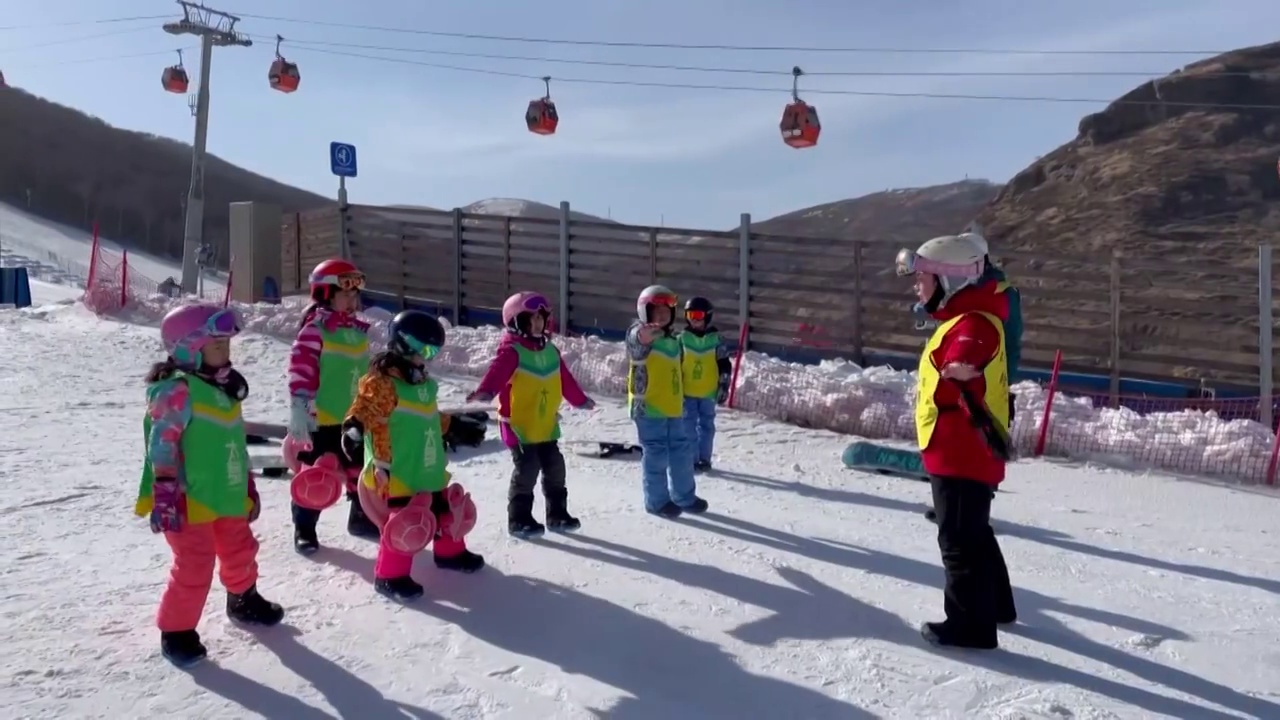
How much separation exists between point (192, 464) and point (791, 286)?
35.5 ft

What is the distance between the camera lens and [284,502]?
279 inches

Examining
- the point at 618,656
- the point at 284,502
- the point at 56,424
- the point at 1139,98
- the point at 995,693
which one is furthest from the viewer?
the point at 1139,98

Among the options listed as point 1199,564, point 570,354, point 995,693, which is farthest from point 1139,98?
point 995,693

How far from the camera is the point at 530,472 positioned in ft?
20.1

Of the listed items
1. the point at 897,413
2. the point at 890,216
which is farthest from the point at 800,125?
the point at 890,216

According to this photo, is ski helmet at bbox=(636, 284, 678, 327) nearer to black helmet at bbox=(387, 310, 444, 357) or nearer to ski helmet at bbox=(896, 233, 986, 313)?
black helmet at bbox=(387, 310, 444, 357)

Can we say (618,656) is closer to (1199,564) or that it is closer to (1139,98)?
(1199,564)

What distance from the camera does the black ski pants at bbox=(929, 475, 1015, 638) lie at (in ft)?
14.2

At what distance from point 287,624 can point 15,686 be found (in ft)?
3.48

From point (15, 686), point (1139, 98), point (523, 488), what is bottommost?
point (15, 686)

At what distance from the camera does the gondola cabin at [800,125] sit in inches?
567

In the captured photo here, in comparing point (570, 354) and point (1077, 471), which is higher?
point (570, 354)

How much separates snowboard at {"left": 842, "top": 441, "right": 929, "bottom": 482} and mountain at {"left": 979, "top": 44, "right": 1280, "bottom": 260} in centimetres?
2051

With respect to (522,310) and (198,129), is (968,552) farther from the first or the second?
(198,129)
